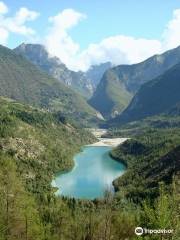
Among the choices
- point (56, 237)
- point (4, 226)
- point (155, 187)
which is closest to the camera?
point (4, 226)

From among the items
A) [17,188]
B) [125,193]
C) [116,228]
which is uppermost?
[17,188]

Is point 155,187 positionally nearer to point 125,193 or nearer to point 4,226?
point 125,193

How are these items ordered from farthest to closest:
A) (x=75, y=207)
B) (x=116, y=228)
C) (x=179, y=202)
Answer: (x=75, y=207) → (x=116, y=228) → (x=179, y=202)

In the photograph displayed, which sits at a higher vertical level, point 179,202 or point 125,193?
point 179,202

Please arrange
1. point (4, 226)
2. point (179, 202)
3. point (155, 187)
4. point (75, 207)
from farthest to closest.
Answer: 1. point (155, 187)
2. point (75, 207)
3. point (4, 226)
4. point (179, 202)

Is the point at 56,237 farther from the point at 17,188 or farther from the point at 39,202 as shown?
the point at 39,202

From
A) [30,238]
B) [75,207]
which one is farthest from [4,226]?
[75,207]

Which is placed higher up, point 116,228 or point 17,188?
point 17,188

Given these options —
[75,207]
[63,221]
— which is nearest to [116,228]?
[63,221]

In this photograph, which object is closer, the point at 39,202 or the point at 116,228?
the point at 116,228
